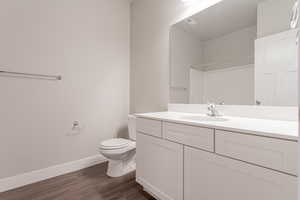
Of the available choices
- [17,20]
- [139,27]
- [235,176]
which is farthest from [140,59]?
[235,176]

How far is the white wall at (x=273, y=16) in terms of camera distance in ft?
3.68

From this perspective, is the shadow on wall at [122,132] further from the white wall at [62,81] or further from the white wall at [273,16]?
the white wall at [273,16]

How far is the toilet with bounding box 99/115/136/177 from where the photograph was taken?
176 cm

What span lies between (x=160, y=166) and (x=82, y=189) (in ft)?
3.07

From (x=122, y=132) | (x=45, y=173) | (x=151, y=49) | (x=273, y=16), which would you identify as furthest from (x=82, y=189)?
(x=273, y=16)

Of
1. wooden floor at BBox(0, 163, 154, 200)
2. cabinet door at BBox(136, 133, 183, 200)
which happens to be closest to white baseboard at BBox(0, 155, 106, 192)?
wooden floor at BBox(0, 163, 154, 200)

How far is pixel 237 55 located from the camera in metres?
1.39

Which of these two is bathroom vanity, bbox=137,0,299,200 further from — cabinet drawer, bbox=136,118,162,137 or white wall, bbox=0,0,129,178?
white wall, bbox=0,0,129,178

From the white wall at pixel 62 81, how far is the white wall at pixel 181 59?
0.95 meters

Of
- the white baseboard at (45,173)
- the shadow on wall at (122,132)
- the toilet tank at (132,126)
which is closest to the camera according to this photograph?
the white baseboard at (45,173)

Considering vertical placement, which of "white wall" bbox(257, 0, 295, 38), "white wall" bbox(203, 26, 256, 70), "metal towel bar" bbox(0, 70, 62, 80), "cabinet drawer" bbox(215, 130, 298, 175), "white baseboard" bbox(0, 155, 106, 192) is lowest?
"white baseboard" bbox(0, 155, 106, 192)

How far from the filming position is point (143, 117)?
1.51m

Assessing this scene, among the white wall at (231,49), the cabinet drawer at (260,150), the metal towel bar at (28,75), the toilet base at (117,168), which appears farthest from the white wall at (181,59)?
the metal towel bar at (28,75)

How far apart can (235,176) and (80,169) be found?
1.93m
